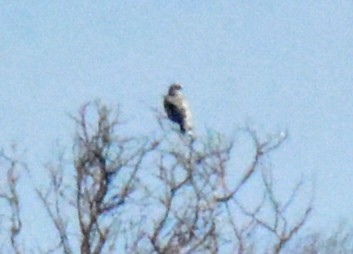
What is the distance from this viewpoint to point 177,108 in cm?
3866

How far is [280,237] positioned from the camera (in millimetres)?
34531

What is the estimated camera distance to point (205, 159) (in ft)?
115

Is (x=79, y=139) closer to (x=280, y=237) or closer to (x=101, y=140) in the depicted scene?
(x=101, y=140)

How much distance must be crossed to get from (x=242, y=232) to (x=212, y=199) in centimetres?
55

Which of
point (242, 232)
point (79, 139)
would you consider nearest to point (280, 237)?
point (242, 232)

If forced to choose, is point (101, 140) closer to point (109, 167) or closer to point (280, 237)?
point (109, 167)

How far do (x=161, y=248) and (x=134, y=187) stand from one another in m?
0.83

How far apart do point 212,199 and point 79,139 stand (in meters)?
1.78

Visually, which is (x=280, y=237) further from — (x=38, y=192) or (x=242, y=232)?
(x=38, y=192)

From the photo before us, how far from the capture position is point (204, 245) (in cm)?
3500

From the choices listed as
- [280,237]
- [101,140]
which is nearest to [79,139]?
[101,140]

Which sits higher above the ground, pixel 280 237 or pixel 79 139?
pixel 79 139

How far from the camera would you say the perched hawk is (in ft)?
119

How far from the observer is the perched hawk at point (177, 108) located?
119 ft
